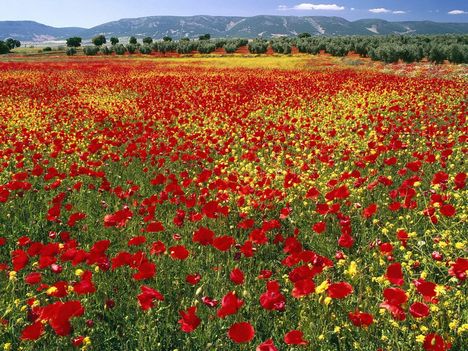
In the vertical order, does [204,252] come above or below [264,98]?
below

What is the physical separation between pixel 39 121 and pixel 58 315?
11114 mm

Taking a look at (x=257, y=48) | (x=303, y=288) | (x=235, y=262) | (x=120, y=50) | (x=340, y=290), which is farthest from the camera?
(x=120, y=50)

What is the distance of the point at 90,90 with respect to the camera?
2005 cm

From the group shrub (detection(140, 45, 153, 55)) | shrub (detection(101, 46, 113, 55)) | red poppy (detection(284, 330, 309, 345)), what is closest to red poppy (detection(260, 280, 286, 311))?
red poppy (detection(284, 330, 309, 345))

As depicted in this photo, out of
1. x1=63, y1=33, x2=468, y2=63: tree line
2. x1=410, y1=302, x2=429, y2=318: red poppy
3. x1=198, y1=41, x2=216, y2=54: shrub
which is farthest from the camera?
x1=198, y1=41, x2=216, y2=54: shrub

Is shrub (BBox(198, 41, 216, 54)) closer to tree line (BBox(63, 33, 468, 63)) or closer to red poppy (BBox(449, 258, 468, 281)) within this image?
tree line (BBox(63, 33, 468, 63))

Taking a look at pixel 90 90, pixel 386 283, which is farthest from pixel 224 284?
pixel 90 90

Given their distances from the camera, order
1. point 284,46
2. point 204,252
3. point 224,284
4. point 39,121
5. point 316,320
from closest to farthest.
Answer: point 316,320
point 224,284
point 204,252
point 39,121
point 284,46

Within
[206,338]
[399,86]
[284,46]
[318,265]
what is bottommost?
[206,338]

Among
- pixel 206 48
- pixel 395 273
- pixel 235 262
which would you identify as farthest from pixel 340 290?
pixel 206 48

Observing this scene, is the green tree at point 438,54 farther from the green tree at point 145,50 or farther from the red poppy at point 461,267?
the green tree at point 145,50

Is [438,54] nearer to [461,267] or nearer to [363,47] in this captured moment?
[363,47]

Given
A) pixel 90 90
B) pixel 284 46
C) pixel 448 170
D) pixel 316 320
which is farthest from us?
pixel 284 46

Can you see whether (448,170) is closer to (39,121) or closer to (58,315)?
(58,315)
